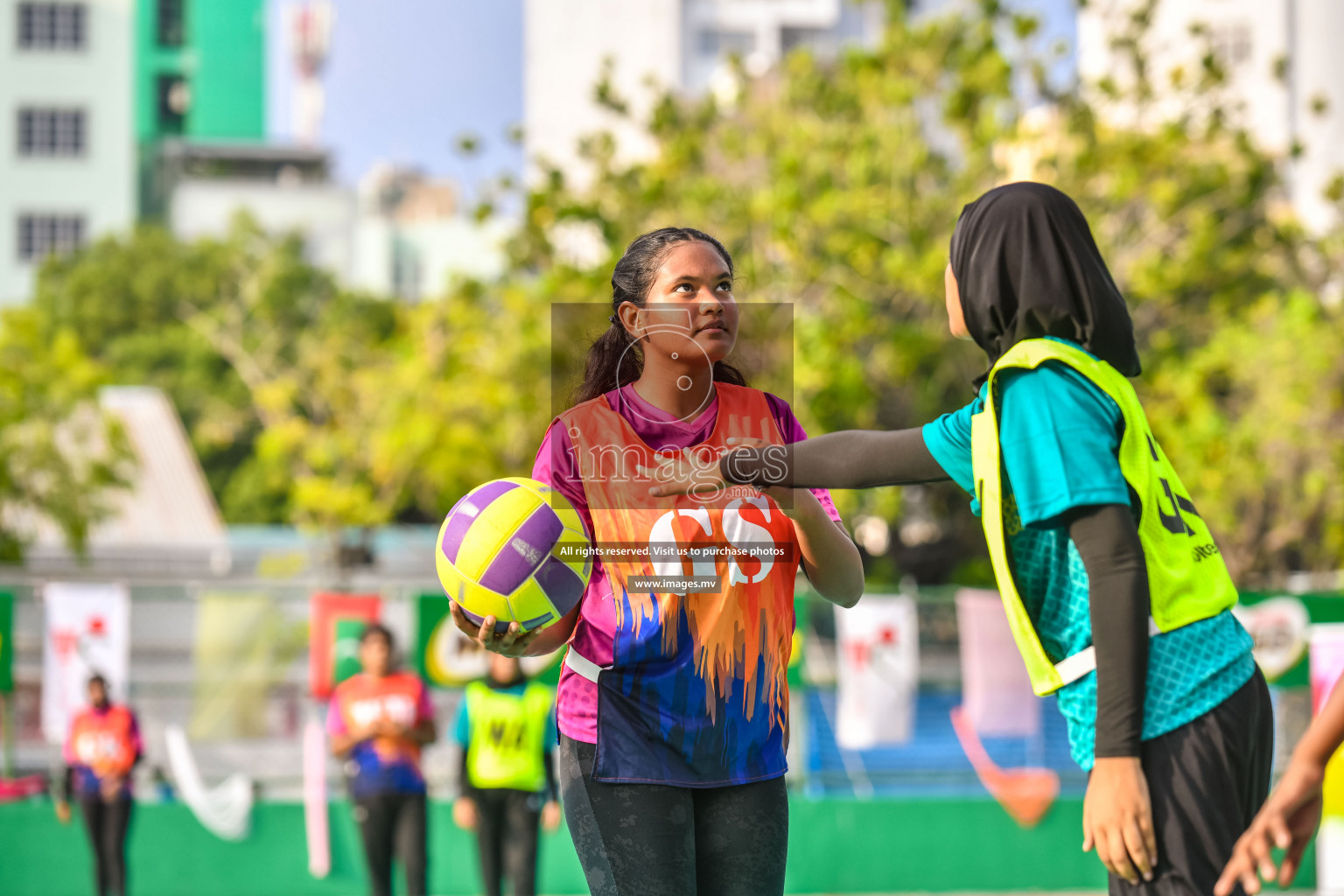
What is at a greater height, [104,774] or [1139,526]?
[1139,526]

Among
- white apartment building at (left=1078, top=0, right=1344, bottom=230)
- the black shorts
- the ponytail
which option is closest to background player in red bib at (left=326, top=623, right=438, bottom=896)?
the ponytail

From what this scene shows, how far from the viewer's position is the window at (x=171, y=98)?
51531mm

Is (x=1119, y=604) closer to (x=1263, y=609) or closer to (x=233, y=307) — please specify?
(x=1263, y=609)

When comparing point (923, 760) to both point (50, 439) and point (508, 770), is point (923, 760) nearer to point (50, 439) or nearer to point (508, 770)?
point (508, 770)

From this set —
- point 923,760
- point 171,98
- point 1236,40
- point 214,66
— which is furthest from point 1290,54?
point 214,66

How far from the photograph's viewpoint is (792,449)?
246 centimetres

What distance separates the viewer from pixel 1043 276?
215cm

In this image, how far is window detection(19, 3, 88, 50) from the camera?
41438 millimetres

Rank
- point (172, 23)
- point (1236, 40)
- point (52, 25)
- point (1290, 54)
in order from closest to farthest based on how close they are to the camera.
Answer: point (1290, 54) → point (52, 25) → point (1236, 40) → point (172, 23)

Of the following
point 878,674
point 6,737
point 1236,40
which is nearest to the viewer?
point 6,737

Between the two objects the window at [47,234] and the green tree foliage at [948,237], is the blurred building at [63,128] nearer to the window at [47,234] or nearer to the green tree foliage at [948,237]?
the window at [47,234]

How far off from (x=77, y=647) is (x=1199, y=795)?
8303 millimetres

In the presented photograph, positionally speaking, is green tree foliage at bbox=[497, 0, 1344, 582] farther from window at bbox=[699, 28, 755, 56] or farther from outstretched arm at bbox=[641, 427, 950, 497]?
window at bbox=[699, 28, 755, 56]

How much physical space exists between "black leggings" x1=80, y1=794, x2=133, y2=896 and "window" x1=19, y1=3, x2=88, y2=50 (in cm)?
3969
